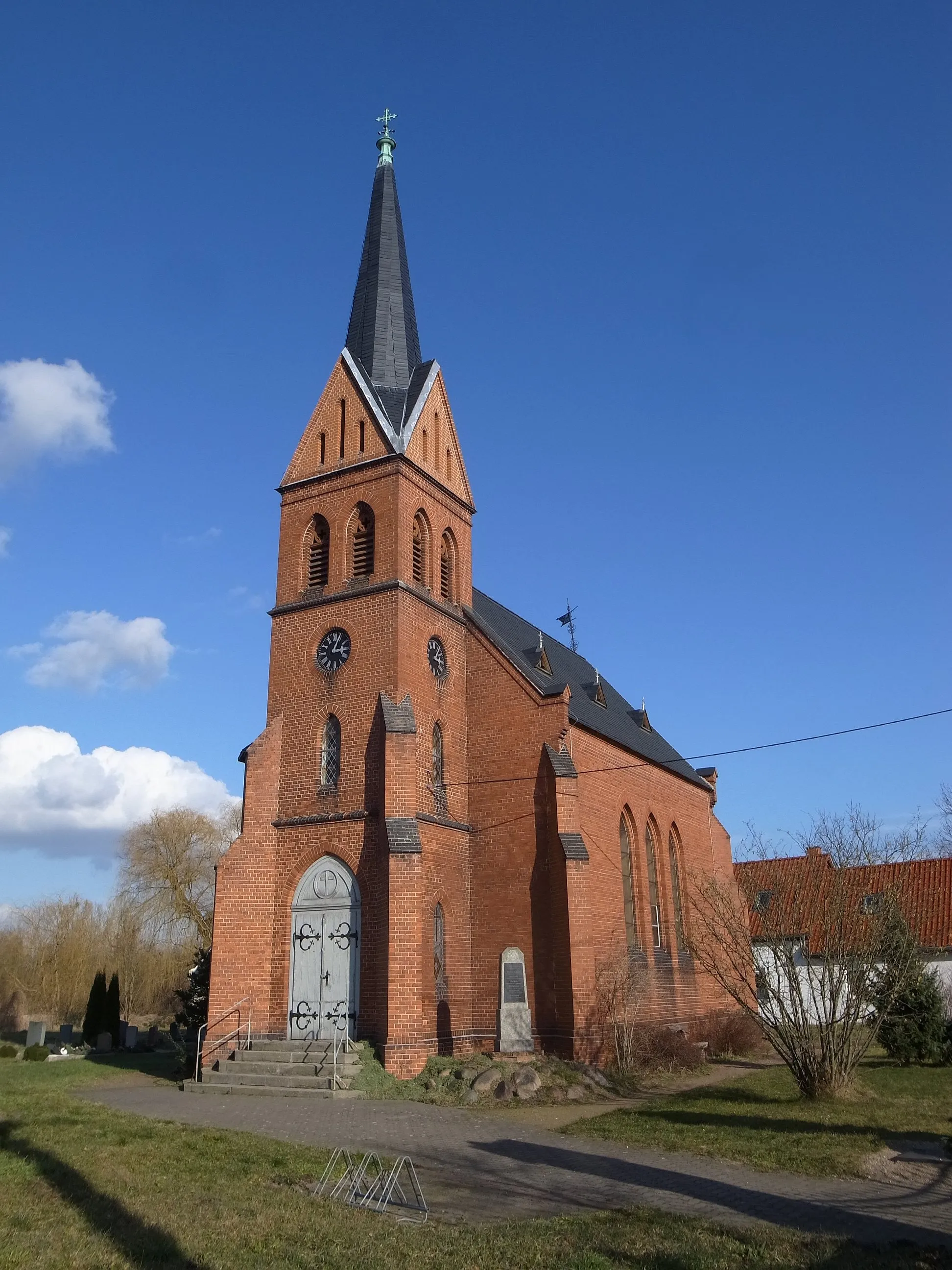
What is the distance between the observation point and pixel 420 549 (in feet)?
83.8

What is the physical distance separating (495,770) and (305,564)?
7535 millimetres

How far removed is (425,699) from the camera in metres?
23.6

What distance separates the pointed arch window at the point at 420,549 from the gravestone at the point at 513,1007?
32.0ft

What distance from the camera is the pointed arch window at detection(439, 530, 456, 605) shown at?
26234 mm

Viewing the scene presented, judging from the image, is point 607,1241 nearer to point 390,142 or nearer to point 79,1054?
point 79,1054

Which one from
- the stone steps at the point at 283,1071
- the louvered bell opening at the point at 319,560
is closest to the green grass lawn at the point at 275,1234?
the stone steps at the point at 283,1071

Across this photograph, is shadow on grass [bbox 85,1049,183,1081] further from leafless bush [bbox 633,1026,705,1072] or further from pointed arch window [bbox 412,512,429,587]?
pointed arch window [bbox 412,512,429,587]

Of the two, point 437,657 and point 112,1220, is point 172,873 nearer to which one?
point 437,657

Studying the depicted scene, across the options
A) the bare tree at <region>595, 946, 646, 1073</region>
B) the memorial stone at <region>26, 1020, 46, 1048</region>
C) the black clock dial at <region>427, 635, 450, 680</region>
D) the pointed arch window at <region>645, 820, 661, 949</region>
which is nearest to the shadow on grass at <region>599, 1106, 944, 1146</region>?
the bare tree at <region>595, 946, 646, 1073</region>

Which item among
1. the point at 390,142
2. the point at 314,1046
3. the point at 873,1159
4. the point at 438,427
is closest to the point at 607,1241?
the point at 873,1159

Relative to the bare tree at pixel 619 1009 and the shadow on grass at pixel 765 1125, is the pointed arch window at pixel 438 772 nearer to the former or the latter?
the bare tree at pixel 619 1009

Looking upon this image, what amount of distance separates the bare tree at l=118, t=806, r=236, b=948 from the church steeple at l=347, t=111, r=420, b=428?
27.7 m

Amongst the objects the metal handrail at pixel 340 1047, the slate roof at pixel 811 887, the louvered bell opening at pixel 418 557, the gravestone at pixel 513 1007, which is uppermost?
the louvered bell opening at pixel 418 557

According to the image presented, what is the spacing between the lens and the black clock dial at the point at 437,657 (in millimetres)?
24469
